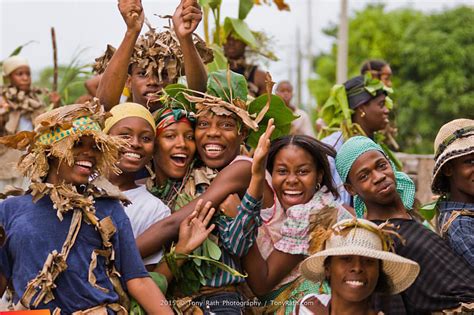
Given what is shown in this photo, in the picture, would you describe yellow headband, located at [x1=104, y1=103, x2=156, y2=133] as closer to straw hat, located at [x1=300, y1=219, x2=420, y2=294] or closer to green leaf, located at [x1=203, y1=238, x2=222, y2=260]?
green leaf, located at [x1=203, y1=238, x2=222, y2=260]

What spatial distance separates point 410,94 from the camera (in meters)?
25.5

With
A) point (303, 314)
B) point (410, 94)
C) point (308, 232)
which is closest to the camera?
point (303, 314)

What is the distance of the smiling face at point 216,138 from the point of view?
19.0 ft

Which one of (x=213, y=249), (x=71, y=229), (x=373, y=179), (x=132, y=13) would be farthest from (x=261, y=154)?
(x=132, y=13)

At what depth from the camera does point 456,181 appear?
5.64 meters

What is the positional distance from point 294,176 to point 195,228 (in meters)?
0.82

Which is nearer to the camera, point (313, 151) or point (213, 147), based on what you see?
point (213, 147)

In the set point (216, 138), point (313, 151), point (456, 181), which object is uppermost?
point (216, 138)

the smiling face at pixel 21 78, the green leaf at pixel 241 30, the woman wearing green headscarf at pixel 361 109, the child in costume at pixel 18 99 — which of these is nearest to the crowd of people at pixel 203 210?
the woman wearing green headscarf at pixel 361 109

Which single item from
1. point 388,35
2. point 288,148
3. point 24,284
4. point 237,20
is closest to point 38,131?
point 24,284

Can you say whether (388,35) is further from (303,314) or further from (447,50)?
(303,314)

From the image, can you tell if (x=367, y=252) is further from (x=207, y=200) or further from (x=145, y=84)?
(x=145, y=84)

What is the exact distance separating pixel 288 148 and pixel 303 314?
1229 millimetres

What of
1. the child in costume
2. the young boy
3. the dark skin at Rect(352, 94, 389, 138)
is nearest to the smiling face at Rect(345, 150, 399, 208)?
the young boy
